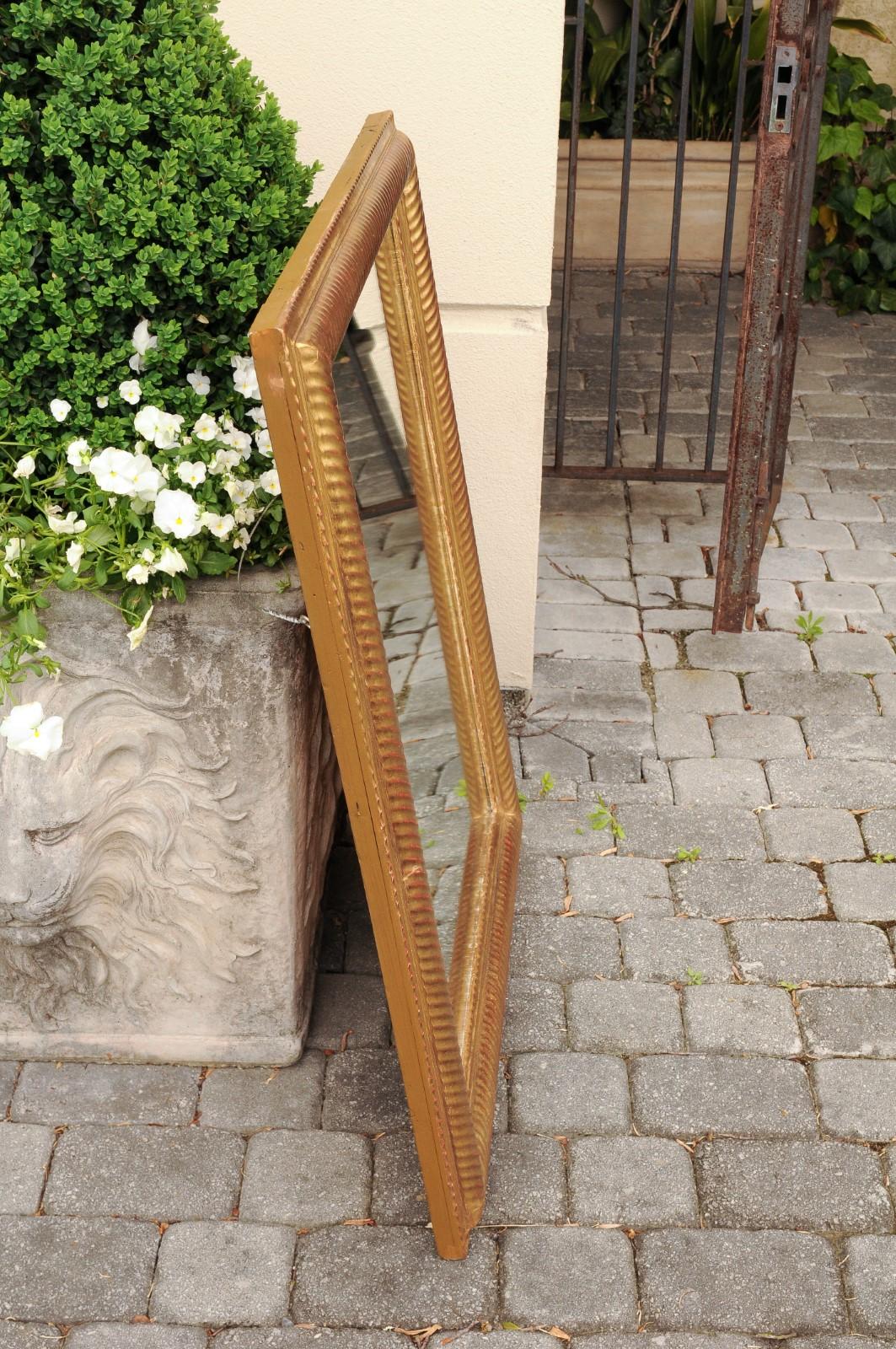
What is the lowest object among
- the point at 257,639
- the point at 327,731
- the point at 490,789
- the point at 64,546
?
the point at 490,789

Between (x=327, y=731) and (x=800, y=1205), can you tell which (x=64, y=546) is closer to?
(x=327, y=731)

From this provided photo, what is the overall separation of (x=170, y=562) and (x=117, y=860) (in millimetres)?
653

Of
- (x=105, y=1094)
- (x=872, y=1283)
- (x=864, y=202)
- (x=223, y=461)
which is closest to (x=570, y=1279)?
(x=872, y=1283)

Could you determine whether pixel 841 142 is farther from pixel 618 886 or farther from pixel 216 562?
pixel 216 562

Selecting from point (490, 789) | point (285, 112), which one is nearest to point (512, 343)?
point (285, 112)

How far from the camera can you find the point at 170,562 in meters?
2.33

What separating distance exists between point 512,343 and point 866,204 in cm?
442

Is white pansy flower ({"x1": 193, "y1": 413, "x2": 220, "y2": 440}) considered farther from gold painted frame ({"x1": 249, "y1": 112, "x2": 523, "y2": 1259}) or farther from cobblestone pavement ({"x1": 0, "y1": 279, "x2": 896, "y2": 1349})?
cobblestone pavement ({"x1": 0, "y1": 279, "x2": 896, "y2": 1349})

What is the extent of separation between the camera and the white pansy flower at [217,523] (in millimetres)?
2383

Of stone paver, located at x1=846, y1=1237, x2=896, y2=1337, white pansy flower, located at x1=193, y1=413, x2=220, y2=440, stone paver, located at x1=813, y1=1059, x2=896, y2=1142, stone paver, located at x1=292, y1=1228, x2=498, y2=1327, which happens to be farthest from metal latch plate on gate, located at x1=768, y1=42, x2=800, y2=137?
stone paver, located at x1=292, y1=1228, x2=498, y2=1327

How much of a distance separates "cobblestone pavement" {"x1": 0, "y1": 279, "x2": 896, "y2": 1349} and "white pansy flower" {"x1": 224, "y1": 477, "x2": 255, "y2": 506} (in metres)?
0.64

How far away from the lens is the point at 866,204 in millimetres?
7188

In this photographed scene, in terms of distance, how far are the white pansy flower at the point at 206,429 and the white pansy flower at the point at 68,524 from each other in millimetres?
246

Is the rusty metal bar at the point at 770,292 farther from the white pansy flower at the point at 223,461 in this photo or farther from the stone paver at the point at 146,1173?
the stone paver at the point at 146,1173
